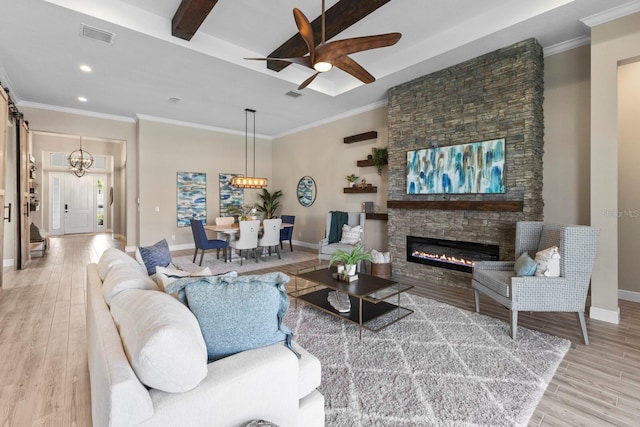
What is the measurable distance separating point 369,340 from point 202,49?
13.2 ft

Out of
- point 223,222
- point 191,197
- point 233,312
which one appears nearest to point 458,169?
point 233,312

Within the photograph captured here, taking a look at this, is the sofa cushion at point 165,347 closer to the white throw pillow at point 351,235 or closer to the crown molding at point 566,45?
the white throw pillow at point 351,235

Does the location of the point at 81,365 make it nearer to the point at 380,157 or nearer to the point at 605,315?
the point at 605,315

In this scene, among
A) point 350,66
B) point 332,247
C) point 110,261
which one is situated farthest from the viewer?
point 332,247

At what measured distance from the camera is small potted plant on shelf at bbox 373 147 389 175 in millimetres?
5699

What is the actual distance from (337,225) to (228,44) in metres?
3.42

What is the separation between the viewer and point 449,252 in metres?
4.58

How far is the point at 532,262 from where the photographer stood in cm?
285

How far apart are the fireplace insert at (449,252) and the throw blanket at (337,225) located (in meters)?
1.30

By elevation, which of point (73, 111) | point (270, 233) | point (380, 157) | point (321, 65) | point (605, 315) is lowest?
point (605, 315)

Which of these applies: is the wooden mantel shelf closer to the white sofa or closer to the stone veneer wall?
the stone veneer wall

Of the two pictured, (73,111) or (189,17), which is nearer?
(189,17)

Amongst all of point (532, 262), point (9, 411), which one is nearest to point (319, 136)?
point (532, 262)

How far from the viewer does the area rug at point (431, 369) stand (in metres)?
1.79
